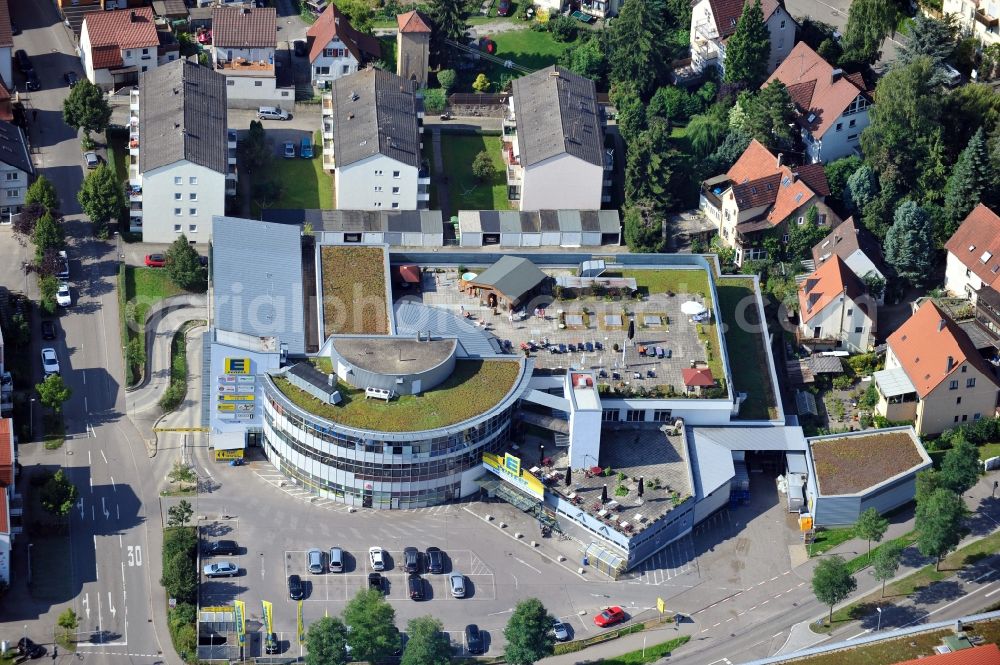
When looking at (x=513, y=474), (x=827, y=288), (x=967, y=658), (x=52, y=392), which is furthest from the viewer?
(x=827, y=288)

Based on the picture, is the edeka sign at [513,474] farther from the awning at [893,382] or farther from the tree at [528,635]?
the awning at [893,382]

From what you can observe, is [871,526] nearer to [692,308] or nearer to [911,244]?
[692,308]

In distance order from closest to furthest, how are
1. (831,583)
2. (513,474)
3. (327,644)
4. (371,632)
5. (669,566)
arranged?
(327,644)
(371,632)
(831,583)
(669,566)
(513,474)

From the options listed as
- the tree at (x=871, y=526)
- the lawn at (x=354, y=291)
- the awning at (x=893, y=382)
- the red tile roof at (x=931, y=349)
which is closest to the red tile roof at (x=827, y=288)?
the red tile roof at (x=931, y=349)

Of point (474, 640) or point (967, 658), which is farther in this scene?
point (474, 640)

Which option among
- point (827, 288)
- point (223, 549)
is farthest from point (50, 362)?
point (827, 288)

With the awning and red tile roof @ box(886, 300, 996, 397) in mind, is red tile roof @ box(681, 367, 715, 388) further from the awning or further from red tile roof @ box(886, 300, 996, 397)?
red tile roof @ box(886, 300, 996, 397)

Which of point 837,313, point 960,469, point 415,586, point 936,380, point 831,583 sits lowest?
point 415,586

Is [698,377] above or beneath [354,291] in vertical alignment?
beneath
